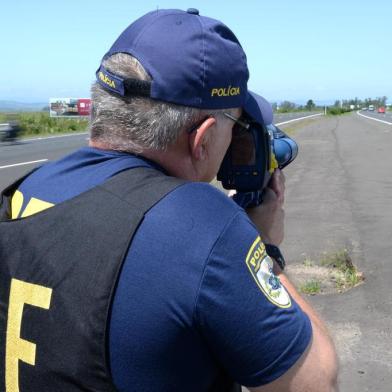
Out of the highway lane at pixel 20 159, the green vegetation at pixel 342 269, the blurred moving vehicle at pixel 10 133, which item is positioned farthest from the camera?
the blurred moving vehicle at pixel 10 133

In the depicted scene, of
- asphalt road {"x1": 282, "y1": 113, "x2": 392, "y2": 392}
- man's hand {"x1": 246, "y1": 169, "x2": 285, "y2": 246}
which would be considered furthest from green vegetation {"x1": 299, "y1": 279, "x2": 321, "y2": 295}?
man's hand {"x1": 246, "y1": 169, "x2": 285, "y2": 246}

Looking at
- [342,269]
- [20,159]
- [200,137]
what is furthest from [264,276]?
[20,159]

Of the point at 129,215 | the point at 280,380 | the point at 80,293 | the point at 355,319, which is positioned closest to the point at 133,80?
Answer: the point at 129,215

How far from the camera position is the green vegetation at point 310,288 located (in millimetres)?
5711

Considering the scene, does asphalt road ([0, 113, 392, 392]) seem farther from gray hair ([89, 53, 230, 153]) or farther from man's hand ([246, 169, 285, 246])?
gray hair ([89, 53, 230, 153])

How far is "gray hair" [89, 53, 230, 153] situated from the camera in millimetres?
1616

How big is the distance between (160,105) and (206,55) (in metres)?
→ 0.17

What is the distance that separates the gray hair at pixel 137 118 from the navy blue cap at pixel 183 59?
0.02m

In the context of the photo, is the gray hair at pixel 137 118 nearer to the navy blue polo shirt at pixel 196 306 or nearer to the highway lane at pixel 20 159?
the navy blue polo shirt at pixel 196 306

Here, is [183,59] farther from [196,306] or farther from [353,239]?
[353,239]

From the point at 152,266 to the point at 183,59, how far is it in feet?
1.84

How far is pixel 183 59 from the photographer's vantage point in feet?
5.21

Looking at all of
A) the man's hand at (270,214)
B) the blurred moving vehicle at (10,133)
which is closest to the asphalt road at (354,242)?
the man's hand at (270,214)

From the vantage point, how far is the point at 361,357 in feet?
14.4
